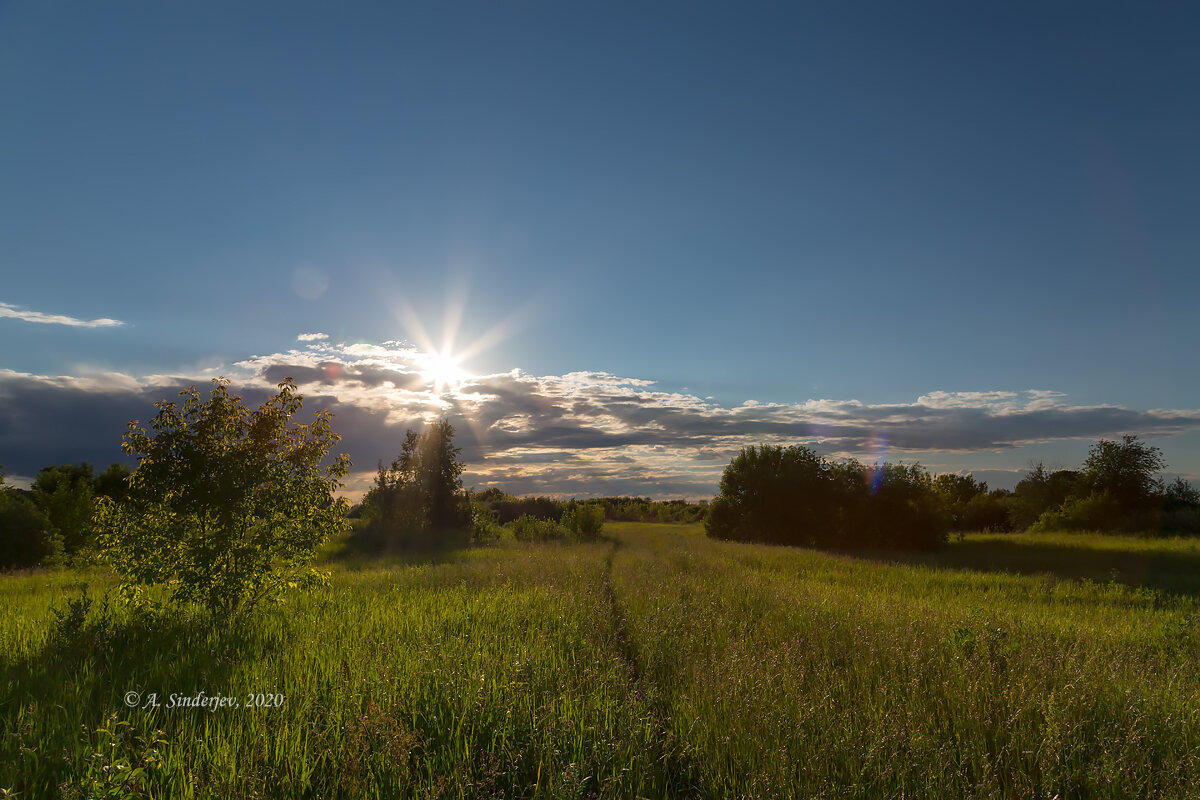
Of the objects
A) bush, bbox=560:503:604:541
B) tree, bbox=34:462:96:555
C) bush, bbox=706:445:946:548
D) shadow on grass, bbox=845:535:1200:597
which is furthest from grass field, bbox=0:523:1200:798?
tree, bbox=34:462:96:555

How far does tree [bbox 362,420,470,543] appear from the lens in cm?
4278

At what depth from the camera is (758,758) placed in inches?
184

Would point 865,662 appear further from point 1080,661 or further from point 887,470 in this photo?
point 887,470

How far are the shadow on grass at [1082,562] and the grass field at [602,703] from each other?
10.2 metres

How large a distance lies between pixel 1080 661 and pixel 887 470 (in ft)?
120

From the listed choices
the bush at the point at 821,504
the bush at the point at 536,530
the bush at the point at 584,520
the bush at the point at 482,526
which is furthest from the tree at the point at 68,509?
the bush at the point at 821,504

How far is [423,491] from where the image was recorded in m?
43.4

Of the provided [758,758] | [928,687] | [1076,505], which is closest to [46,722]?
[758,758]

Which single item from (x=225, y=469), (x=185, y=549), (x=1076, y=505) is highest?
(x=225, y=469)

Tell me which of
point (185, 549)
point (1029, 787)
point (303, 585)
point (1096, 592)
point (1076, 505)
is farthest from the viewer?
point (1076, 505)

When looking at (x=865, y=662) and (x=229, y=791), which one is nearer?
(x=229, y=791)

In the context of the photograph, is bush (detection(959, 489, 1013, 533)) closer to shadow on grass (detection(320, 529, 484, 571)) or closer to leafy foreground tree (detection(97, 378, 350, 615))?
shadow on grass (detection(320, 529, 484, 571))

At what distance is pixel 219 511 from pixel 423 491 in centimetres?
3447

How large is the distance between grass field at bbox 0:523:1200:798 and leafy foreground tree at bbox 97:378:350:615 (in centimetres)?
72
